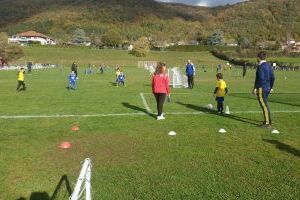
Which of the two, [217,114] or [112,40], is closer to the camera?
[217,114]

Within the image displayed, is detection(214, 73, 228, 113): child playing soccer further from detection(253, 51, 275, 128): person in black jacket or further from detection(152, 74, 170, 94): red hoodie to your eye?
detection(253, 51, 275, 128): person in black jacket

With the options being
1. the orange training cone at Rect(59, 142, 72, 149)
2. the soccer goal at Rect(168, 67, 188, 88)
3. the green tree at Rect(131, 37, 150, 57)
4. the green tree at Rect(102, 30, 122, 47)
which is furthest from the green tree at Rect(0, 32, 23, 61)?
the orange training cone at Rect(59, 142, 72, 149)

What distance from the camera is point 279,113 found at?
52.1 ft

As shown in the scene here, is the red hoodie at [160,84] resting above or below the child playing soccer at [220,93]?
above

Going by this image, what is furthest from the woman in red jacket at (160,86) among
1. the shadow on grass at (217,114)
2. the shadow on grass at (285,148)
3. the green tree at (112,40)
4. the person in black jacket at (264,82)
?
the green tree at (112,40)

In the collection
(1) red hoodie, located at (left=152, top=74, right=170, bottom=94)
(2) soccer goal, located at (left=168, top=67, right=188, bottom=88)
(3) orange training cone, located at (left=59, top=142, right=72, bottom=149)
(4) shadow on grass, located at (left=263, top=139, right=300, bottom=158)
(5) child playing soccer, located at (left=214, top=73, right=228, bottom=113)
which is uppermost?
(1) red hoodie, located at (left=152, top=74, right=170, bottom=94)

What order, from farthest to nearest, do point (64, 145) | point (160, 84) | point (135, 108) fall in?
point (135, 108)
point (160, 84)
point (64, 145)

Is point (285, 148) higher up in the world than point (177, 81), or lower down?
higher up

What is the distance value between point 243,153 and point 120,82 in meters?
24.4

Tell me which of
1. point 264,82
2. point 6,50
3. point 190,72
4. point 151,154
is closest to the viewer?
point 151,154

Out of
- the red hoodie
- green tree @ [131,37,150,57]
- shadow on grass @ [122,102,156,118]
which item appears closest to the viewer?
the red hoodie

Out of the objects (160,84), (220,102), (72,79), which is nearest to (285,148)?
(160,84)

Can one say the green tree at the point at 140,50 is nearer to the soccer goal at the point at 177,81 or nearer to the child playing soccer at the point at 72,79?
the soccer goal at the point at 177,81

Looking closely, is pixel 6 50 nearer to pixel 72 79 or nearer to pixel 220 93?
pixel 72 79
